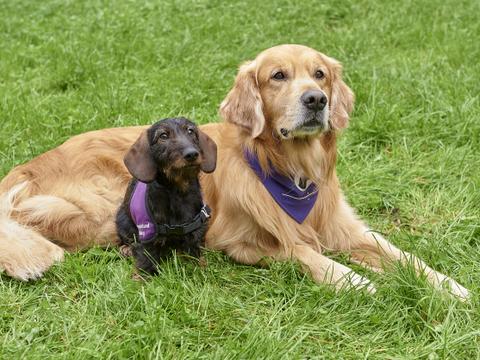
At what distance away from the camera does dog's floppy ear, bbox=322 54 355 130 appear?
13.6 ft

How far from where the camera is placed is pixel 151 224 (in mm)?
3852

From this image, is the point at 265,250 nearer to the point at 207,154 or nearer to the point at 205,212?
the point at 205,212

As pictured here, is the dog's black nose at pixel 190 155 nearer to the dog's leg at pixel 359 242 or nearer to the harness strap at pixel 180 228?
the harness strap at pixel 180 228

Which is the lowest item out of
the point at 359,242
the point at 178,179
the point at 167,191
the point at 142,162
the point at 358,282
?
the point at 359,242

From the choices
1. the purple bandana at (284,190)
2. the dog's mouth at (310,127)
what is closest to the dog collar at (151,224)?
the purple bandana at (284,190)

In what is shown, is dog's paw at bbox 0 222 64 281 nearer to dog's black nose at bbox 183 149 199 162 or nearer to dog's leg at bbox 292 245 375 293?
dog's black nose at bbox 183 149 199 162

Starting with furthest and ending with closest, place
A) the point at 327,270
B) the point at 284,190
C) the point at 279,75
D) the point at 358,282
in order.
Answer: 1. the point at 284,190
2. the point at 279,75
3. the point at 327,270
4. the point at 358,282

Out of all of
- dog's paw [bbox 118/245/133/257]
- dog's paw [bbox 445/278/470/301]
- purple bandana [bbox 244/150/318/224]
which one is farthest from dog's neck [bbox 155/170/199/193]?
dog's paw [bbox 445/278/470/301]

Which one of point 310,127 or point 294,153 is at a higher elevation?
point 310,127

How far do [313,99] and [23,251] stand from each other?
1.86 m

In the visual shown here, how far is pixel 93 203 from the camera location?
4422 mm

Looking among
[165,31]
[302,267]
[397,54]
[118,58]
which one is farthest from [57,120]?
[397,54]

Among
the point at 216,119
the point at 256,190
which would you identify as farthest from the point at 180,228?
Result: the point at 216,119

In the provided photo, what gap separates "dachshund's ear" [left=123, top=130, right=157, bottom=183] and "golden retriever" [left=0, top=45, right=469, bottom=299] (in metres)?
0.62
